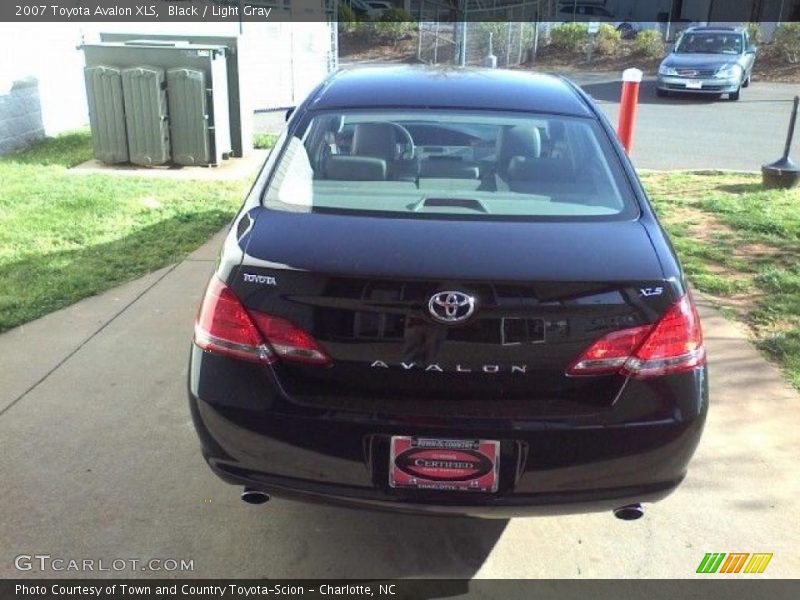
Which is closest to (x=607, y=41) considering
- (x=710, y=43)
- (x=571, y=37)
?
(x=571, y=37)

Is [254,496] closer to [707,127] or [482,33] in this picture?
[707,127]

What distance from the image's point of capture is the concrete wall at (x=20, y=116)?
357 inches

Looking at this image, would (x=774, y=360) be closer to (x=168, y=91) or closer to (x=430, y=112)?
(x=430, y=112)

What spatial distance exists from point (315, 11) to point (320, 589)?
1472 centimetres

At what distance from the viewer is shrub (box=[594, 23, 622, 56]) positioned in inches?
987

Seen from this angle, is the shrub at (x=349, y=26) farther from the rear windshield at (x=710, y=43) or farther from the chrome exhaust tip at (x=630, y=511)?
the chrome exhaust tip at (x=630, y=511)

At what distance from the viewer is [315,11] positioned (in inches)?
611

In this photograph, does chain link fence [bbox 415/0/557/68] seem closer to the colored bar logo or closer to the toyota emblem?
the colored bar logo

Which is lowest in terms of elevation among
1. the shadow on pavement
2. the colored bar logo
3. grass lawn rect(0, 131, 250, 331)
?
the shadow on pavement

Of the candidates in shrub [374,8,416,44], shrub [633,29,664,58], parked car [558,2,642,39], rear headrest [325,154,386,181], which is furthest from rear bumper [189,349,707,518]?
parked car [558,2,642,39]

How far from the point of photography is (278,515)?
293cm

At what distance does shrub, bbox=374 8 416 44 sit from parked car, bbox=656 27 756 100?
12.3 m

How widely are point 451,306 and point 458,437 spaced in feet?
1.25

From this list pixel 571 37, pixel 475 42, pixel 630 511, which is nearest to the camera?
pixel 630 511
